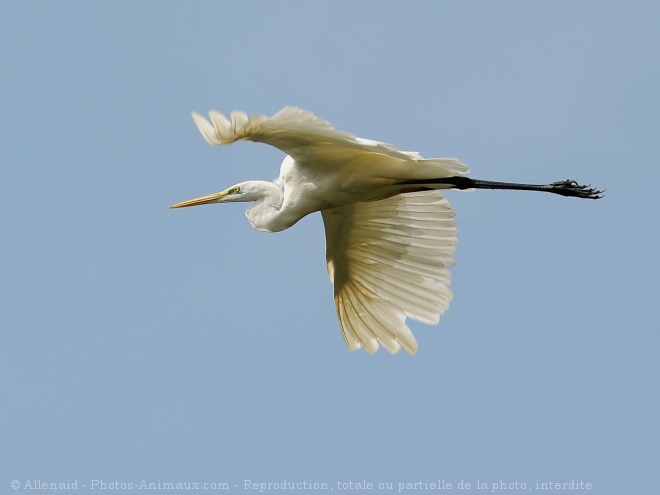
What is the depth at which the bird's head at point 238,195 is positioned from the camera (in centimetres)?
1016

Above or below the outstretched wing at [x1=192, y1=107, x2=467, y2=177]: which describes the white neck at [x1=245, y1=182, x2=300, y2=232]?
below

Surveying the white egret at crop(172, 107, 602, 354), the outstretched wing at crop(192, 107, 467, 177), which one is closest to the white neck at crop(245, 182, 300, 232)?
the white egret at crop(172, 107, 602, 354)

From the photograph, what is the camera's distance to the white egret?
9.81 meters

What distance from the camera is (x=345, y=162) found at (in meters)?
9.78

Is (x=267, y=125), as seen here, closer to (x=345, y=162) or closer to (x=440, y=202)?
(x=345, y=162)

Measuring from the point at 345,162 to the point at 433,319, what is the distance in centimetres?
191

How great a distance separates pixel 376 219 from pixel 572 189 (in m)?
1.72

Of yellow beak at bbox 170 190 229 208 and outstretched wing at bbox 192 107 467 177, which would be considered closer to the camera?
outstretched wing at bbox 192 107 467 177

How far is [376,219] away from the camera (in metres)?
11.0

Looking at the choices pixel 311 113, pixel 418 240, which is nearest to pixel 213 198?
pixel 418 240

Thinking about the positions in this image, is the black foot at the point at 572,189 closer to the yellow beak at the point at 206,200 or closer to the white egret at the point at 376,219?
the white egret at the point at 376,219

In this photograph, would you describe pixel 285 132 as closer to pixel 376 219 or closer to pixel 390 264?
pixel 376 219

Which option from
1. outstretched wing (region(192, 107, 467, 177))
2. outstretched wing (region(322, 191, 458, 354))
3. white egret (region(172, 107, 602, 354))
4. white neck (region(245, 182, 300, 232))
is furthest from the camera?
outstretched wing (region(322, 191, 458, 354))

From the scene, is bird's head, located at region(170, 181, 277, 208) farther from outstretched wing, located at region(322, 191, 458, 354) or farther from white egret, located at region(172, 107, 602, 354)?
outstretched wing, located at region(322, 191, 458, 354)
